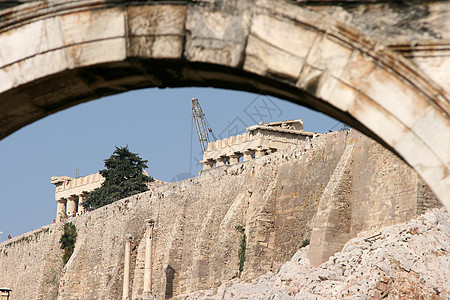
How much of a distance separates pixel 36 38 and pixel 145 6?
17.6 inches

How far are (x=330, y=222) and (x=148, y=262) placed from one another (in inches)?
403

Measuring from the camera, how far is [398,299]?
1762 centimetres

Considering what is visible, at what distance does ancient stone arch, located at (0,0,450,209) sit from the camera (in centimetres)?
326

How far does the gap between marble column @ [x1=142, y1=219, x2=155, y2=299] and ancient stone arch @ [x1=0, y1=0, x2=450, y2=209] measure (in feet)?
87.3

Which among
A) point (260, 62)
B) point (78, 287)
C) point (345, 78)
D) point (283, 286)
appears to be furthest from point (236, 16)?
point (78, 287)

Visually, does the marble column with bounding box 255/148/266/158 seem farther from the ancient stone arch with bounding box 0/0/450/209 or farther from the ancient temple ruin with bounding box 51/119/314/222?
the ancient stone arch with bounding box 0/0/450/209

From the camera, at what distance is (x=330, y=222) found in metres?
21.6

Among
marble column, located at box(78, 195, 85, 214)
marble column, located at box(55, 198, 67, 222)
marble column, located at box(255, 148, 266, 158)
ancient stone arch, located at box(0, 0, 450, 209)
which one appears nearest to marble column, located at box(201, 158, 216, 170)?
marble column, located at box(255, 148, 266, 158)

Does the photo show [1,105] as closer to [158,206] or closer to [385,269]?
[385,269]

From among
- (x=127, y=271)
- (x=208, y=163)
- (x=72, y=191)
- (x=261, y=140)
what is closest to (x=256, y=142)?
(x=261, y=140)

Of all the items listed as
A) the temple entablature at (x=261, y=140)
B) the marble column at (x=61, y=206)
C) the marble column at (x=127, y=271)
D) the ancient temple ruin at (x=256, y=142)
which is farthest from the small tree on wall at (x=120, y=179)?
the marble column at (x=127, y=271)

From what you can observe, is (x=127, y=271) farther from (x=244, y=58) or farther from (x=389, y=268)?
(x=244, y=58)

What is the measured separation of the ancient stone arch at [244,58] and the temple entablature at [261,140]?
44582 millimetres

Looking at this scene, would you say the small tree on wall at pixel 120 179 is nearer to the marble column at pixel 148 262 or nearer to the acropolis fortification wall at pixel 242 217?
the acropolis fortification wall at pixel 242 217
